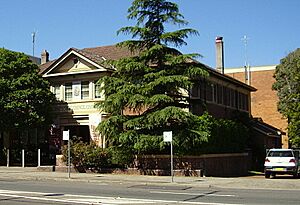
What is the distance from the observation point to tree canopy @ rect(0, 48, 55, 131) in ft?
109

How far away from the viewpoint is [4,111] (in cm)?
3306

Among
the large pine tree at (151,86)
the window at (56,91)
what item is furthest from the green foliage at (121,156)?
the window at (56,91)

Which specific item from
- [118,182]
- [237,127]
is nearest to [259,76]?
[237,127]

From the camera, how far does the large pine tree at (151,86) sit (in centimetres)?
2766

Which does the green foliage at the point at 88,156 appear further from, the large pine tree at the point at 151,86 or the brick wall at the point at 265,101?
the brick wall at the point at 265,101

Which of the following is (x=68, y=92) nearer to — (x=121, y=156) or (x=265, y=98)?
(x=121, y=156)

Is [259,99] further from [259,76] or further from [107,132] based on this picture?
[107,132]

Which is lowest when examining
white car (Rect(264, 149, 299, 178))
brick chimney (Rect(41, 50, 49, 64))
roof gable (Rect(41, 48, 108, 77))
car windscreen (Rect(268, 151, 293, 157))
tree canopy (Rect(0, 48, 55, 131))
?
white car (Rect(264, 149, 299, 178))

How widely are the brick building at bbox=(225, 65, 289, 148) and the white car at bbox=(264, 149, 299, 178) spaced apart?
2879 cm

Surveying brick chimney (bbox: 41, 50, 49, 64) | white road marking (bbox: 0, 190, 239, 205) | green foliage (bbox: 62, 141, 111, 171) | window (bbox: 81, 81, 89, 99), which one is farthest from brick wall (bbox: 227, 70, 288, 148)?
white road marking (bbox: 0, 190, 239, 205)

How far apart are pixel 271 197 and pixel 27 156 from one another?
77.9 ft

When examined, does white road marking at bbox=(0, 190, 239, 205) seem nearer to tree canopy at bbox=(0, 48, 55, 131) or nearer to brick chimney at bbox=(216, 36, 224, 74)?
tree canopy at bbox=(0, 48, 55, 131)

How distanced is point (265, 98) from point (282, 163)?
3270 centimetres

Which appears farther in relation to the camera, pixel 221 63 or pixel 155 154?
pixel 221 63
